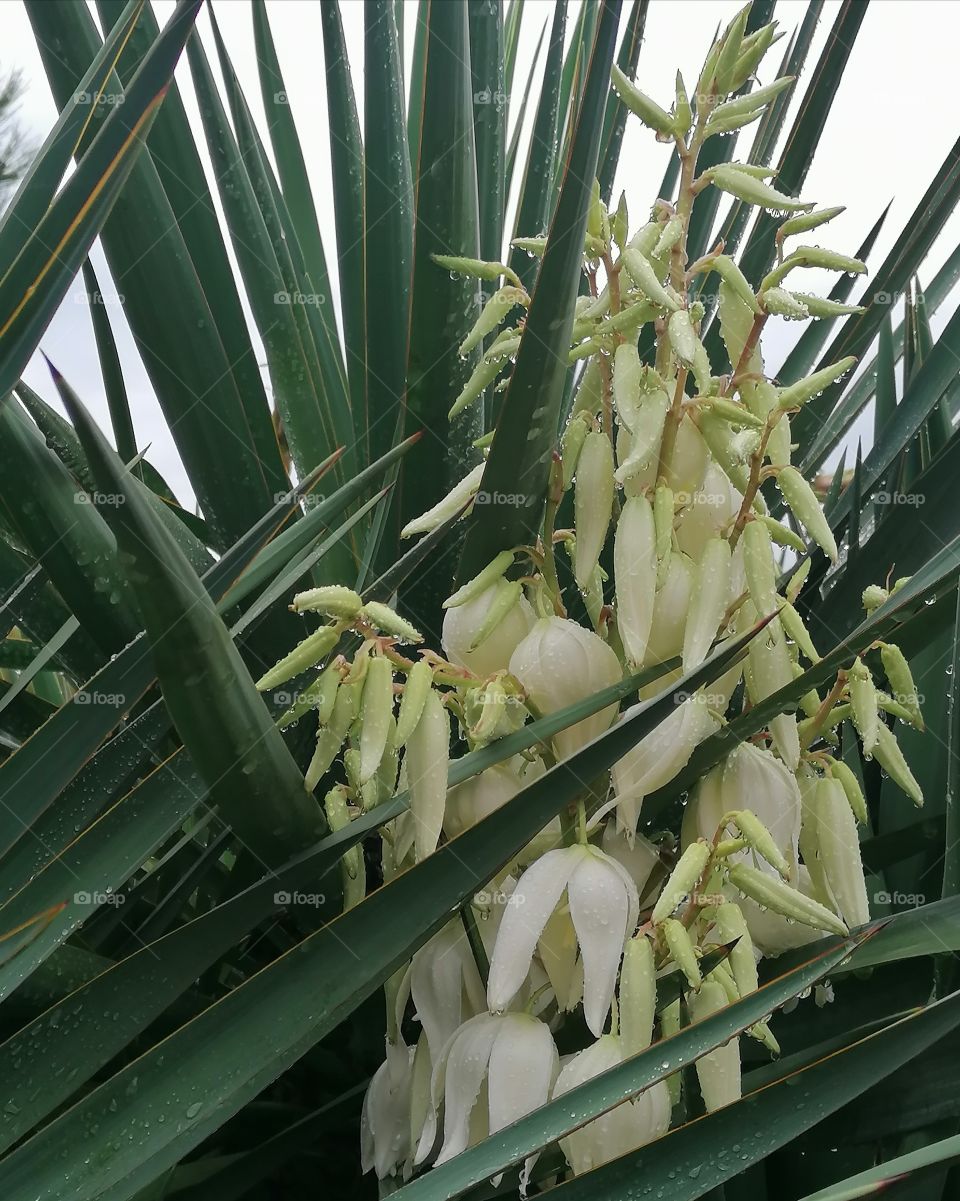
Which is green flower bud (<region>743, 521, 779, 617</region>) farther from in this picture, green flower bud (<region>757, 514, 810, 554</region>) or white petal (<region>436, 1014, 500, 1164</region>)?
white petal (<region>436, 1014, 500, 1164</region>)

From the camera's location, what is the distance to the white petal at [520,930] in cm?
48

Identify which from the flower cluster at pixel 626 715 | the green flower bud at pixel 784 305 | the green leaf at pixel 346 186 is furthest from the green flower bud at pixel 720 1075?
the green leaf at pixel 346 186

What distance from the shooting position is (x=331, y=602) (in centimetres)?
48

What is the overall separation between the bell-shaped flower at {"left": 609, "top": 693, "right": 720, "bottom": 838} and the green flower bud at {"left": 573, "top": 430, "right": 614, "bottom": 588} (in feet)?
0.27

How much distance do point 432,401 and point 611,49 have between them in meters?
0.32

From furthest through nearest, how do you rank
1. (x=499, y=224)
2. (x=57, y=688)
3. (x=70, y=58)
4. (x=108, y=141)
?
1. (x=57, y=688)
2. (x=499, y=224)
3. (x=70, y=58)
4. (x=108, y=141)

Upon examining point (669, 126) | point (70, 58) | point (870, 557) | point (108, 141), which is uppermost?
point (70, 58)

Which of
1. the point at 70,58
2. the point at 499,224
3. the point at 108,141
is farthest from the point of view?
the point at 499,224

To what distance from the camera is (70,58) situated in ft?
2.43

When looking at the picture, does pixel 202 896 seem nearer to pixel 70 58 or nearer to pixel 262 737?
pixel 262 737

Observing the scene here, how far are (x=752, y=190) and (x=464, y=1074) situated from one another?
0.44 m

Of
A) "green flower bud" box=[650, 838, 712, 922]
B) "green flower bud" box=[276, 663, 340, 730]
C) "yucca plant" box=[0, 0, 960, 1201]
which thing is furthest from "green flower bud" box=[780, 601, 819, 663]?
"green flower bud" box=[276, 663, 340, 730]

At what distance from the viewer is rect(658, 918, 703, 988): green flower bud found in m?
0.45

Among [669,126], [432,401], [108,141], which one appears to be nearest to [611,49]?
[669,126]
